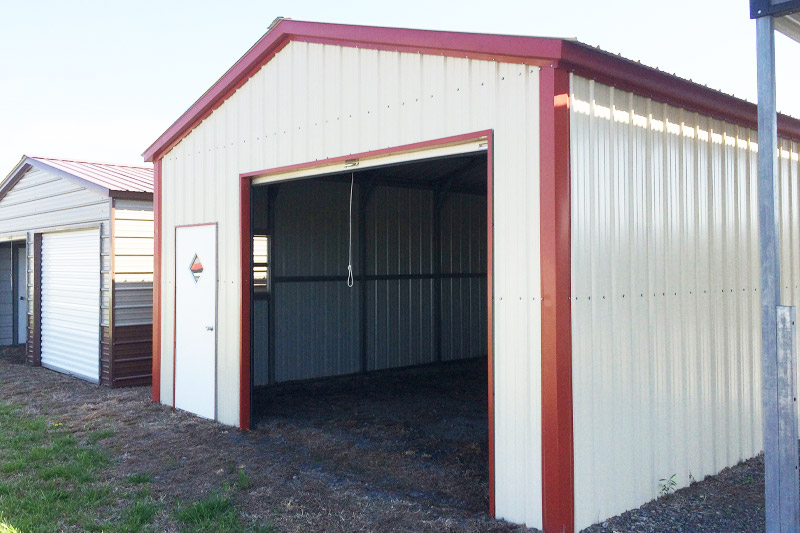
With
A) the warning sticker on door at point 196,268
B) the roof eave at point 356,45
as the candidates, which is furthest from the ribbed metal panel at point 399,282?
the roof eave at point 356,45

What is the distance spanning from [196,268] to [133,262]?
2.54m

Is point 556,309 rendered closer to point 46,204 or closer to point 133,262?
point 133,262

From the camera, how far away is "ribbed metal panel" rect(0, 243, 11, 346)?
15.0m

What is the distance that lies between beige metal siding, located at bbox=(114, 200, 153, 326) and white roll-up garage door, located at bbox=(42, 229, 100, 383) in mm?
537

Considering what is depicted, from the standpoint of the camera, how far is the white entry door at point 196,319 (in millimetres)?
8122

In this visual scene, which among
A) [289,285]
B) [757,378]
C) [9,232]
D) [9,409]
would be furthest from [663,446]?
[9,232]

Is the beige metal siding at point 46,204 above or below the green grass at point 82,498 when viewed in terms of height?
above

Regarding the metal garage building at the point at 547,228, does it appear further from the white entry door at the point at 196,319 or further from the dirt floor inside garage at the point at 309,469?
the dirt floor inside garage at the point at 309,469

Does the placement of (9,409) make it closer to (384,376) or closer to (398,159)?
(384,376)

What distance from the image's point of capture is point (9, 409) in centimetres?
872

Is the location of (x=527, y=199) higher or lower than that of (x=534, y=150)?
lower

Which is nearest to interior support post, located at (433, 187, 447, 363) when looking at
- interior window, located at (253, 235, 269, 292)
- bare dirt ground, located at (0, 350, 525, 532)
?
bare dirt ground, located at (0, 350, 525, 532)

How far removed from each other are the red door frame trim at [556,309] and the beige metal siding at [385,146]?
8 centimetres

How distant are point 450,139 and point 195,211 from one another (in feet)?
14.1
